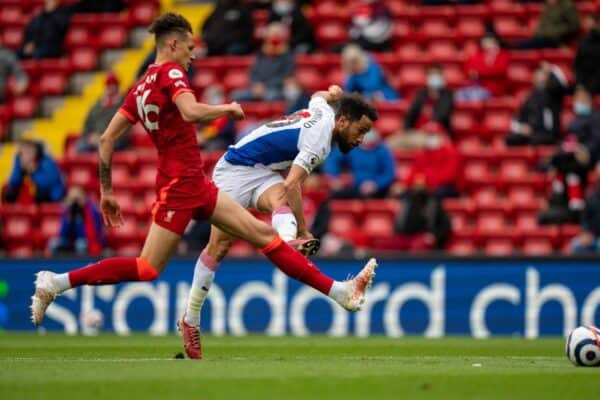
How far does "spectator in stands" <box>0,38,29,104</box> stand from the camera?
80.9 feet

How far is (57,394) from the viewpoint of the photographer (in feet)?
25.6

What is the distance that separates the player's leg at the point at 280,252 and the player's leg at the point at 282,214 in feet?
1.93

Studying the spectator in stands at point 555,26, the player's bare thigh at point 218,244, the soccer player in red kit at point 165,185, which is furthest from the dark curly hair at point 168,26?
the spectator in stands at point 555,26

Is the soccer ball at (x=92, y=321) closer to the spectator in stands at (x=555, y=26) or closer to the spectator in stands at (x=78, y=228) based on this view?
the spectator in stands at (x=78, y=228)

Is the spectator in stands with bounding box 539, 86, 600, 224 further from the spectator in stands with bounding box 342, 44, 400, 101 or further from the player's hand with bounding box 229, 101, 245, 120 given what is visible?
the player's hand with bounding box 229, 101, 245, 120

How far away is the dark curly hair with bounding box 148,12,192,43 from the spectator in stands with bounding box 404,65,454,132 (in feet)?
34.9

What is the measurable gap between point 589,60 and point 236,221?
11.3 metres

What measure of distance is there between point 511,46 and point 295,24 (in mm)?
3565

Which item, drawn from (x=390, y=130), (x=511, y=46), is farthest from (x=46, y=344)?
(x=511, y=46)

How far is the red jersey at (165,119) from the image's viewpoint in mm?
10062

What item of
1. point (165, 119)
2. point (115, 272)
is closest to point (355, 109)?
point (165, 119)

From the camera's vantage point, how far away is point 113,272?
10094mm

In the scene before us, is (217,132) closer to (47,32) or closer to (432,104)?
(432,104)

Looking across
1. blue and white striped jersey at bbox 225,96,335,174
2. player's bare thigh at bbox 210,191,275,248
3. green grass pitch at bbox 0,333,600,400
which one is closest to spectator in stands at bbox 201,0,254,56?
green grass pitch at bbox 0,333,600,400
